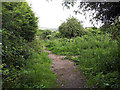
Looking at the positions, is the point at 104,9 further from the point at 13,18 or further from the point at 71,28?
the point at 71,28

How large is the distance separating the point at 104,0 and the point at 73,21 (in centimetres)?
1185

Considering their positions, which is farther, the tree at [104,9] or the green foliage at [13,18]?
the green foliage at [13,18]

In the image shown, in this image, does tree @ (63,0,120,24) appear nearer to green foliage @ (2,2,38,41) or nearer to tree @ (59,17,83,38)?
green foliage @ (2,2,38,41)

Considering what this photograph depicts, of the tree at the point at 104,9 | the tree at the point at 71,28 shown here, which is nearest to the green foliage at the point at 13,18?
the tree at the point at 104,9

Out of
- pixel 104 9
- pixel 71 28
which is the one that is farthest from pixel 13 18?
pixel 71 28

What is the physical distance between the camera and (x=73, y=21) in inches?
616

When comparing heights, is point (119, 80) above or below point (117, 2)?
below

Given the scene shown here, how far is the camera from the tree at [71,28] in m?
15.3

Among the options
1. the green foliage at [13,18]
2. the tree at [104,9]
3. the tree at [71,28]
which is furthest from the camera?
the tree at [71,28]

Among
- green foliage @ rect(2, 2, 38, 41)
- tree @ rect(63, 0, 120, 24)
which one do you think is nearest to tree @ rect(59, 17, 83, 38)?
green foliage @ rect(2, 2, 38, 41)

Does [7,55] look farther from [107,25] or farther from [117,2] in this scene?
[117,2]

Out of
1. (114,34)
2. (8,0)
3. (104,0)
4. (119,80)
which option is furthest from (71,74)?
(8,0)

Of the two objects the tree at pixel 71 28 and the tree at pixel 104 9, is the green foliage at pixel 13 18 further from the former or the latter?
the tree at pixel 71 28

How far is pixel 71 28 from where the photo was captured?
15.1m
